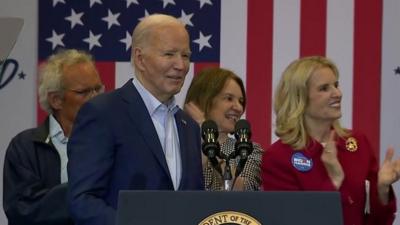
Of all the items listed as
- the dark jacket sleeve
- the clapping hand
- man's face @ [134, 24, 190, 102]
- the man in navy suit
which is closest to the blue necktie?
the man in navy suit

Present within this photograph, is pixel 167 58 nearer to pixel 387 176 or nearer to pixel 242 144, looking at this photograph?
pixel 242 144

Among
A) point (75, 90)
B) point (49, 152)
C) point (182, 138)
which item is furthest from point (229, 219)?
point (75, 90)

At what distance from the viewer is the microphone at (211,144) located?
9.03ft

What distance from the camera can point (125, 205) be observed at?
7.72 ft

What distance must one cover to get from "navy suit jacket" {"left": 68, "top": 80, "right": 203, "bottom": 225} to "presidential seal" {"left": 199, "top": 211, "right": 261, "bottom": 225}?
0.48m

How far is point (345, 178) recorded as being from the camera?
3545 millimetres

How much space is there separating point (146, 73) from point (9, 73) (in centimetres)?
205

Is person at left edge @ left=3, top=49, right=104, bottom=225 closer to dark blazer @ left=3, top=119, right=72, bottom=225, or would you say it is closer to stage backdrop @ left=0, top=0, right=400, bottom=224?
dark blazer @ left=3, top=119, right=72, bottom=225

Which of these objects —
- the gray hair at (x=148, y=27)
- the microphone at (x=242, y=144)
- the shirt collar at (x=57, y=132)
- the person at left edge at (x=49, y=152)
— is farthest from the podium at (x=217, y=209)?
the shirt collar at (x=57, y=132)

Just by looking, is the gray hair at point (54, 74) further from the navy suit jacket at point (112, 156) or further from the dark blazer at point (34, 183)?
the navy suit jacket at point (112, 156)

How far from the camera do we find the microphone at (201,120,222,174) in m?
2.75

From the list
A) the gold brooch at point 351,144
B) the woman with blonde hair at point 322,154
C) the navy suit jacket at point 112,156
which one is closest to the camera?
A: the navy suit jacket at point 112,156

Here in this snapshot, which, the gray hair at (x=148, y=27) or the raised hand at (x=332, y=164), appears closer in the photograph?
the gray hair at (x=148, y=27)

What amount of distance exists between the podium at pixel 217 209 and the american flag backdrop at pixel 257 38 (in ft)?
8.13
